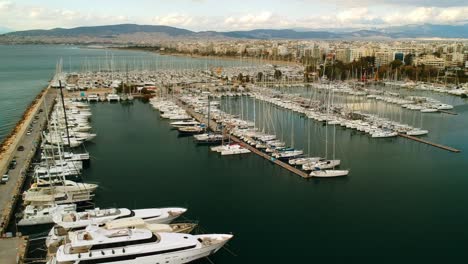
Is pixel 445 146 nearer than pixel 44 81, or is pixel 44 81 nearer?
pixel 445 146

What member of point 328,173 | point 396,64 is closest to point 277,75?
point 396,64

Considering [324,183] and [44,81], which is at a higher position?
[44,81]

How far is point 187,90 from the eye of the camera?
35406 millimetres

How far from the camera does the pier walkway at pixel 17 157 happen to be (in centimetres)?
1185

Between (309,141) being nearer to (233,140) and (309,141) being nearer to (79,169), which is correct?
(233,140)

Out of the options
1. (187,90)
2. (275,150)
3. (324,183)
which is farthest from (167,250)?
(187,90)

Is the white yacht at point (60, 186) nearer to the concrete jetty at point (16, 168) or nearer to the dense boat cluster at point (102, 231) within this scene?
the dense boat cluster at point (102, 231)

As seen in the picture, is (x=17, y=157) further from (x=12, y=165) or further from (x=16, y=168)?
(x=16, y=168)

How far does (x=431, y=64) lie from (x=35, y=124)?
4526 centimetres

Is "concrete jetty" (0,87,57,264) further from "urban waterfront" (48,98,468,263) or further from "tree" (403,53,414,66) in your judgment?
"tree" (403,53,414,66)

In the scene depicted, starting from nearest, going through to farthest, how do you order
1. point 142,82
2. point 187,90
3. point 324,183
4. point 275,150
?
point 324,183 < point 275,150 < point 187,90 < point 142,82

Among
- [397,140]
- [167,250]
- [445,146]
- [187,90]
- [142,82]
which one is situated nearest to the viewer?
[167,250]

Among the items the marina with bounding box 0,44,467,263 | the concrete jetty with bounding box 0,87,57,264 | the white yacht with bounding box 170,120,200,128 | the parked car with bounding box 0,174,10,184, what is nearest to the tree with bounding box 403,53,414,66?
the marina with bounding box 0,44,467,263

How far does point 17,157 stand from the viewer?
1631 centimetres
